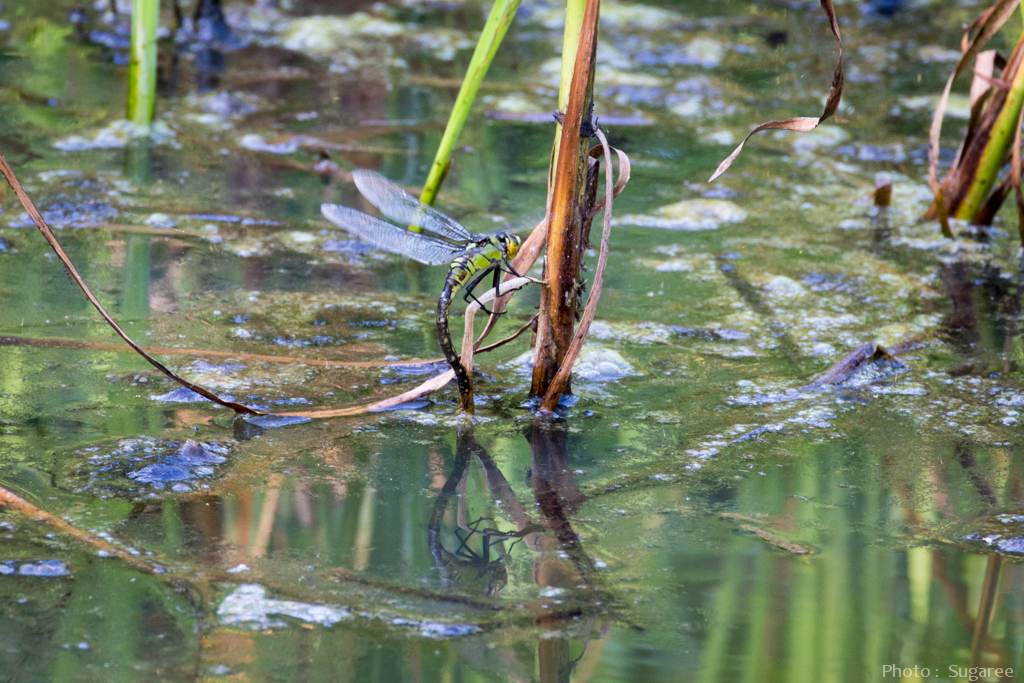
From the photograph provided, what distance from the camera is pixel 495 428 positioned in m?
1.75

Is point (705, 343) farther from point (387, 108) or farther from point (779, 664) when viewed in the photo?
point (387, 108)

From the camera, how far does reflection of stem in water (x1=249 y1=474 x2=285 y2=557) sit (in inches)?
53.4

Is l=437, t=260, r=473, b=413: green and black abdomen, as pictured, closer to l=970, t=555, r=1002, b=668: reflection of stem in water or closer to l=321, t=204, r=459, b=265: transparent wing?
l=321, t=204, r=459, b=265: transparent wing

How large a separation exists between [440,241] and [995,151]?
178cm

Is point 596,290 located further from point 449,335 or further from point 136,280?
point 136,280

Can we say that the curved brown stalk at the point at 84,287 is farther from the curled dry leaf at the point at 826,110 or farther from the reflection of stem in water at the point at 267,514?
the curled dry leaf at the point at 826,110

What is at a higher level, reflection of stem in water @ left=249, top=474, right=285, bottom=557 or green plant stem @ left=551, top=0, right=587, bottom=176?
green plant stem @ left=551, top=0, right=587, bottom=176

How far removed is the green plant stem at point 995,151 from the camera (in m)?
2.67

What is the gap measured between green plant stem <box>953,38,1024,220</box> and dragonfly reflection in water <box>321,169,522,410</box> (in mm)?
1611

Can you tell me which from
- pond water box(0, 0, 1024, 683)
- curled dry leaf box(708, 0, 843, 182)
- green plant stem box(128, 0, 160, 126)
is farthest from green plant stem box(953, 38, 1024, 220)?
green plant stem box(128, 0, 160, 126)

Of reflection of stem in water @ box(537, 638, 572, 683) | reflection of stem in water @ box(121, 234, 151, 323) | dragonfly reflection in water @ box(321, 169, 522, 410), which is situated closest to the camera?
reflection of stem in water @ box(537, 638, 572, 683)

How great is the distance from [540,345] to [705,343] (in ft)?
1.80

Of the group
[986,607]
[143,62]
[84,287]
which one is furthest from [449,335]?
[143,62]

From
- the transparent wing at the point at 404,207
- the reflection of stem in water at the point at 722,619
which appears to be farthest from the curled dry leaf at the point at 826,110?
the reflection of stem in water at the point at 722,619
